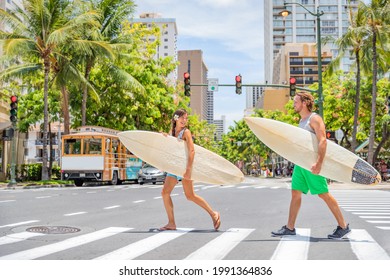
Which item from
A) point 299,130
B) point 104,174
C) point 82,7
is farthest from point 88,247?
point 82,7

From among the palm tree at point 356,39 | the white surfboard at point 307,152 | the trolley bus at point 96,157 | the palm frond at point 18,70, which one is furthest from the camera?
the palm tree at point 356,39

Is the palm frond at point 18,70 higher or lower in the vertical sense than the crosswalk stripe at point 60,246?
higher

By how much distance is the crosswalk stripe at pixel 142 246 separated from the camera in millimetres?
3738

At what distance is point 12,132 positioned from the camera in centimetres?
2128

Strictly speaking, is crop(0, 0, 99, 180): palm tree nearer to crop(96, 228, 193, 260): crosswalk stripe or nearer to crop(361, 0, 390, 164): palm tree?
crop(361, 0, 390, 164): palm tree

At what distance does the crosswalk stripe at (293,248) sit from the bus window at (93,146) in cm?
963

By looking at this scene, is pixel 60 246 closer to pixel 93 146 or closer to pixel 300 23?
pixel 93 146

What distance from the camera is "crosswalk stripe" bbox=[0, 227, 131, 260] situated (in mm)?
3753

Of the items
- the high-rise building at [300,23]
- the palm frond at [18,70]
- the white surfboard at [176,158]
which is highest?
the high-rise building at [300,23]

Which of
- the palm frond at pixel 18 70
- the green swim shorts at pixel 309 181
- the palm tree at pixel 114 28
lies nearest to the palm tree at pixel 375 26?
the palm tree at pixel 114 28

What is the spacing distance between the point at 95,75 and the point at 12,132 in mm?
9923

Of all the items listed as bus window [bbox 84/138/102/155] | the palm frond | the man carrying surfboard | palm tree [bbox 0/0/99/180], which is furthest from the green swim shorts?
the palm frond

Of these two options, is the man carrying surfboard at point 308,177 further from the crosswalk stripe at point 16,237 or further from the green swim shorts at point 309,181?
the crosswalk stripe at point 16,237

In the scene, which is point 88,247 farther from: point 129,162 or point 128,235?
point 129,162
